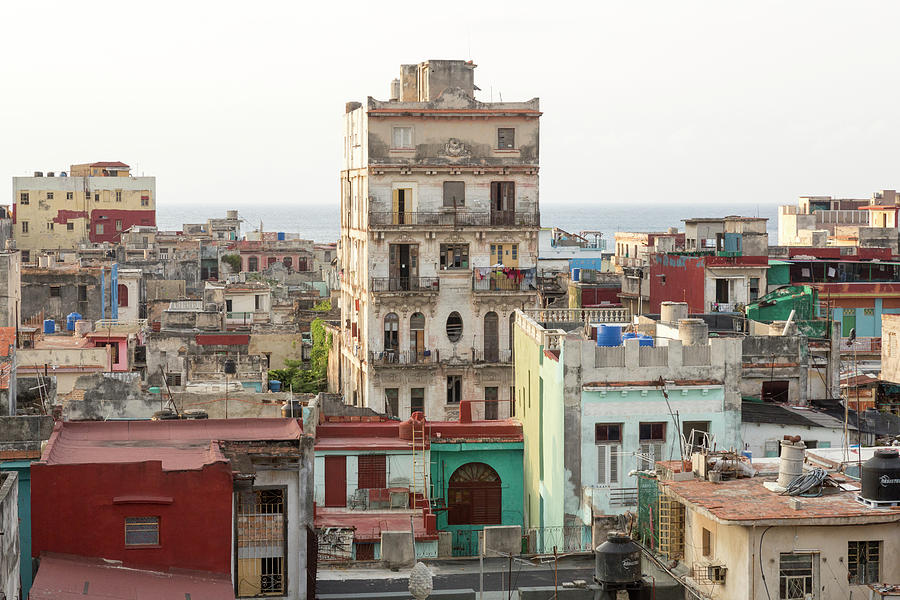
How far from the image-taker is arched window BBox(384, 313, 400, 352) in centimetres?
6325

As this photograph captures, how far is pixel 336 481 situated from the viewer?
41906mm

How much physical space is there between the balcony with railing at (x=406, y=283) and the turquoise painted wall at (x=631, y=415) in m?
26.0

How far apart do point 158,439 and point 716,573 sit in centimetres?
1162

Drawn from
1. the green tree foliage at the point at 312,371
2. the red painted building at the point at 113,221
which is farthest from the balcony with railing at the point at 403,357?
the red painted building at the point at 113,221

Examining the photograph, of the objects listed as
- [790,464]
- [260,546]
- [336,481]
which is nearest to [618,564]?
[790,464]

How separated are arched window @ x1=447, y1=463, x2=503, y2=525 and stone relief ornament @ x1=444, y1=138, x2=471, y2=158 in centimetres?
2128

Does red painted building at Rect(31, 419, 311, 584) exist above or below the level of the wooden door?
above

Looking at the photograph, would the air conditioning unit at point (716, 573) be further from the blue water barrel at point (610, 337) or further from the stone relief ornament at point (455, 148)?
the stone relief ornament at point (455, 148)

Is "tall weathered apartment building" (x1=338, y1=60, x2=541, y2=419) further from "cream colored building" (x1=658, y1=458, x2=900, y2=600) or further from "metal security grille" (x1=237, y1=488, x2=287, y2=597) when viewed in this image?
"cream colored building" (x1=658, y1=458, x2=900, y2=600)

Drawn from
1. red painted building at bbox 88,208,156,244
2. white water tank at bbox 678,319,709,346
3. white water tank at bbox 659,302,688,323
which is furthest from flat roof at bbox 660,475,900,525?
red painted building at bbox 88,208,156,244

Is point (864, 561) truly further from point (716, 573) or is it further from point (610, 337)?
point (610, 337)

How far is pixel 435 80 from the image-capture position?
6400 centimetres

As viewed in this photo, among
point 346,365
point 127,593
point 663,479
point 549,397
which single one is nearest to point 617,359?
point 549,397

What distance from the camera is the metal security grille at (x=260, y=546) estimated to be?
29297 millimetres
